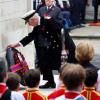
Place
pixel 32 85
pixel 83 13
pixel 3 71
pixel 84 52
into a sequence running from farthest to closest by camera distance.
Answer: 1. pixel 83 13
2. pixel 84 52
3. pixel 32 85
4. pixel 3 71

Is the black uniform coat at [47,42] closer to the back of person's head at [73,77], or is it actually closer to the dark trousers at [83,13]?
the back of person's head at [73,77]

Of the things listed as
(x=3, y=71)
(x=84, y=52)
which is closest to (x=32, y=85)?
(x=3, y=71)

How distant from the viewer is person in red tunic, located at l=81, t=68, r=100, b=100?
5.70m

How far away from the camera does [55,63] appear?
35.1 ft

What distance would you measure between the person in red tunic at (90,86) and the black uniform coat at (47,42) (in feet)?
14.8

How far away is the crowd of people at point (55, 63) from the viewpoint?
5.17 metres

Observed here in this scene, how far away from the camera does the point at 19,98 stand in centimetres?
537

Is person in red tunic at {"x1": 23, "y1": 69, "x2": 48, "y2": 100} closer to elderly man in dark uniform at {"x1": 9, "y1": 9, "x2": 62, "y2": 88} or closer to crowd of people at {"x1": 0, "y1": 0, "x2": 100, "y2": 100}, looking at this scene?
crowd of people at {"x1": 0, "y1": 0, "x2": 100, "y2": 100}

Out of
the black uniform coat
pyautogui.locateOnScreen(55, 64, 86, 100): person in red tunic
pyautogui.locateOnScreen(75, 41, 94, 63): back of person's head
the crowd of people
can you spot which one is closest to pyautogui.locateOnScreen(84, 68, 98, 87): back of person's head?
the crowd of people

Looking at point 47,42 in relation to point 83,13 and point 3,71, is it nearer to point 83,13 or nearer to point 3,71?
point 3,71

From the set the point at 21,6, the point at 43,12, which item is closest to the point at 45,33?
the point at 43,12

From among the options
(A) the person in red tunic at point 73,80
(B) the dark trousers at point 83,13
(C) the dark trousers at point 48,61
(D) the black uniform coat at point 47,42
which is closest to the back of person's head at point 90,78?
(A) the person in red tunic at point 73,80

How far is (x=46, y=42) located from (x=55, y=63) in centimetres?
47

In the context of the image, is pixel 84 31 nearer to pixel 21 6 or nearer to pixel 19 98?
pixel 21 6
